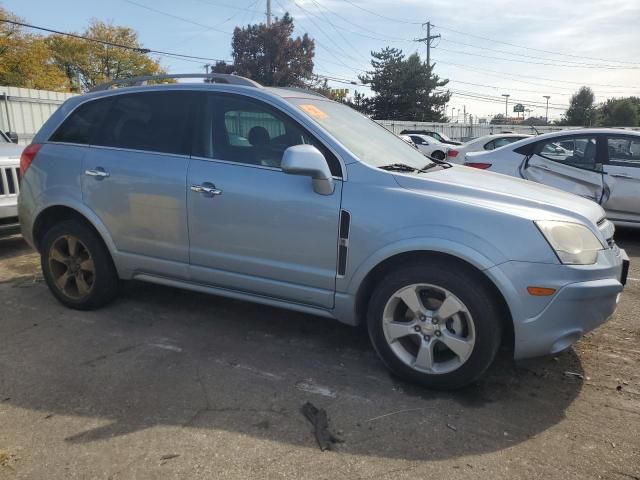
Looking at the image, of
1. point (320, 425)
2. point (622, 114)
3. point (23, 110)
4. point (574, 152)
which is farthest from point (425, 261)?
point (622, 114)

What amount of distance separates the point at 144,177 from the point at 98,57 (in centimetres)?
5768

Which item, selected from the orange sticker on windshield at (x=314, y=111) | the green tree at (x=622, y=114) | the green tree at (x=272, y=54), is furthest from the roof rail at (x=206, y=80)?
the green tree at (x=622, y=114)

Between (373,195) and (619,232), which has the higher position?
(373,195)

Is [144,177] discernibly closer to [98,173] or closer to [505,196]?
[98,173]

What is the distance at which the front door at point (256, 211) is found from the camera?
331cm

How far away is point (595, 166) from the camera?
698 cm

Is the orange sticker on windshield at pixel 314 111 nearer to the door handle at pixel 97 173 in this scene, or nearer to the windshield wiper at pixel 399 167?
the windshield wiper at pixel 399 167

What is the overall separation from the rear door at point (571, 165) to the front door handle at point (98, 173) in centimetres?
562

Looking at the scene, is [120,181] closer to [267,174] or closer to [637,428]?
[267,174]

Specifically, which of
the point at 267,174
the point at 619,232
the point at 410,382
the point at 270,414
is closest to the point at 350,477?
the point at 270,414

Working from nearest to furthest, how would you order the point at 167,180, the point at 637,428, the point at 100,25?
the point at 637,428 < the point at 167,180 < the point at 100,25

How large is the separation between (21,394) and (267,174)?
6.46 feet

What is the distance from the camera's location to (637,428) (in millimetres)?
2771

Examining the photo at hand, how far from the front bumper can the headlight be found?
0.05 metres
